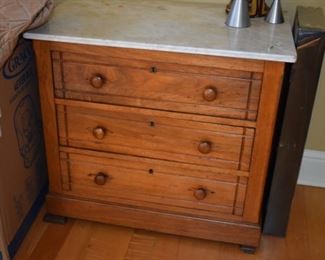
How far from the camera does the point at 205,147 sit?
4.89 feet

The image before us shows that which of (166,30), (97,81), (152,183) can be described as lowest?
(152,183)

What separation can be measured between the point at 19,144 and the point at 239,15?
0.87 metres

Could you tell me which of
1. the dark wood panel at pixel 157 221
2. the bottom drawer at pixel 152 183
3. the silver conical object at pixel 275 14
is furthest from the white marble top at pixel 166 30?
the dark wood panel at pixel 157 221

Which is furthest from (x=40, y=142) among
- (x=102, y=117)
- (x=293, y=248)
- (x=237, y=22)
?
(x=293, y=248)

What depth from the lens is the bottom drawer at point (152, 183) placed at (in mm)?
1567

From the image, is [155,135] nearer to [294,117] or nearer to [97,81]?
[97,81]

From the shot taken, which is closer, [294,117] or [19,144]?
[294,117]

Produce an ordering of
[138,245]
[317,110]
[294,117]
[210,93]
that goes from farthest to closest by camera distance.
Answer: [317,110]
[138,245]
[294,117]
[210,93]

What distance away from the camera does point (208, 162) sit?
1529mm

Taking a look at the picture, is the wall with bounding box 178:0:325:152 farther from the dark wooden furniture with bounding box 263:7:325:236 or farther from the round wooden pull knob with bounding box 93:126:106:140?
the round wooden pull knob with bounding box 93:126:106:140

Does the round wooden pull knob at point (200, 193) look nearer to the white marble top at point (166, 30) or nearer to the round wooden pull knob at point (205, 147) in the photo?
the round wooden pull knob at point (205, 147)

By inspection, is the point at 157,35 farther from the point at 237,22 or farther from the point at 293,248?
the point at 293,248

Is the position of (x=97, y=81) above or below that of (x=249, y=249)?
above

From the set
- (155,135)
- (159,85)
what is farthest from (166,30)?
(155,135)
